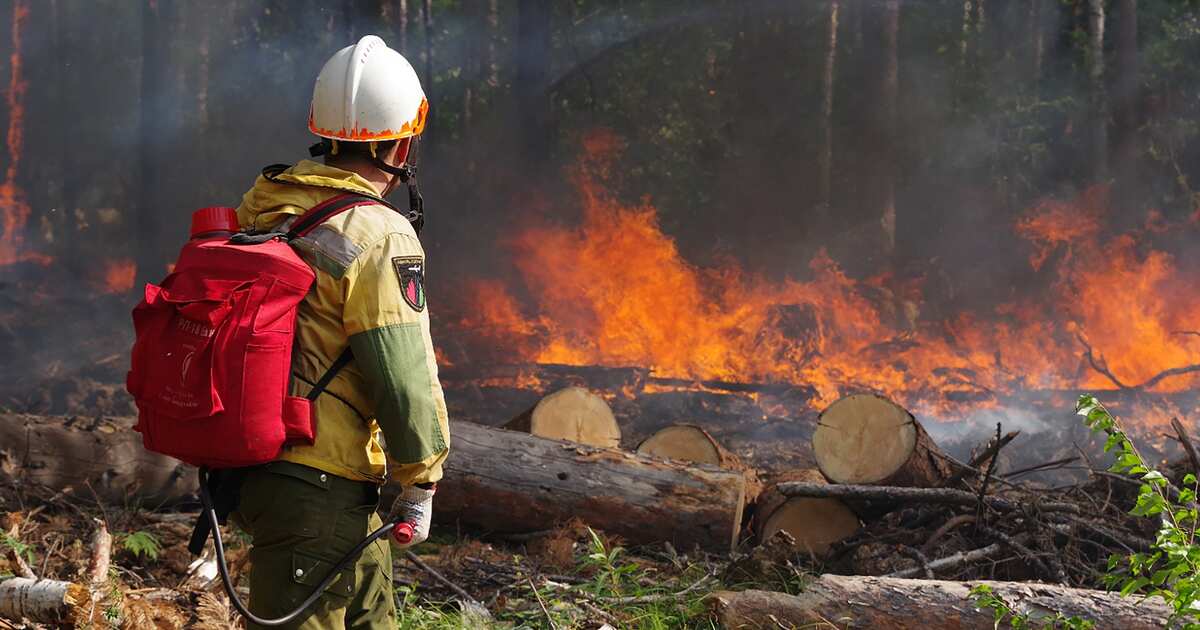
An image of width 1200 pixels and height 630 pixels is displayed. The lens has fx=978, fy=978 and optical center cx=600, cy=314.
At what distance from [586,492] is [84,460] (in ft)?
9.85

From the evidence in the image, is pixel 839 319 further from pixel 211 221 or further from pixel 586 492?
pixel 211 221

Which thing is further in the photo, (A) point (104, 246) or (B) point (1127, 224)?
(A) point (104, 246)

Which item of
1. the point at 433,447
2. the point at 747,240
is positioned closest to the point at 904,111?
the point at 747,240

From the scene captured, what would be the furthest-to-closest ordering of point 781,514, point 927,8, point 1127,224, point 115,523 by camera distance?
1. point 927,8
2. point 1127,224
3. point 781,514
4. point 115,523

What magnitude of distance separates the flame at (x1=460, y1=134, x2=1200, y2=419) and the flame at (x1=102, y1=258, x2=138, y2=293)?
170 inches

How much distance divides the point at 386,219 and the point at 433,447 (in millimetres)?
629

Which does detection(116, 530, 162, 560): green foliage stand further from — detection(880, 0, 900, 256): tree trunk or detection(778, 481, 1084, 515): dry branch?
detection(880, 0, 900, 256): tree trunk

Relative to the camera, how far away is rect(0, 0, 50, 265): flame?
11.8 m

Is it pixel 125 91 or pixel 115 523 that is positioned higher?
pixel 125 91

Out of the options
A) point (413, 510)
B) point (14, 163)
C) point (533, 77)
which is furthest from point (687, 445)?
point (14, 163)

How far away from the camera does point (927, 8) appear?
11773 mm

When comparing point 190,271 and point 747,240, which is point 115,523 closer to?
point 190,271

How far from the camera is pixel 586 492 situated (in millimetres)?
5797

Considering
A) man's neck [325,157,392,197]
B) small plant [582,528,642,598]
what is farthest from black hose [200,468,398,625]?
small plant [582,528,642,598]
